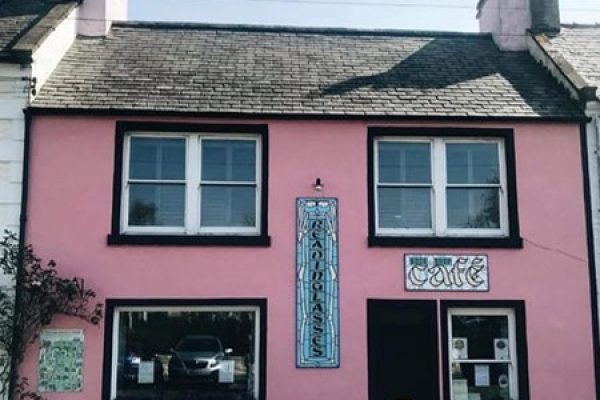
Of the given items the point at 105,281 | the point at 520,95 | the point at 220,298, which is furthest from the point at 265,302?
the point at 520,95

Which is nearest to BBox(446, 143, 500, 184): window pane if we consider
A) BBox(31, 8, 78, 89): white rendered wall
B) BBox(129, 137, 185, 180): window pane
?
BBox(129, 137, 185, 180): window pane

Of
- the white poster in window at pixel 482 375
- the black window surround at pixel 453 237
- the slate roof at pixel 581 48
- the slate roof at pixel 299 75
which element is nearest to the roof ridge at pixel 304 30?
the slate roof at pixel 299 75

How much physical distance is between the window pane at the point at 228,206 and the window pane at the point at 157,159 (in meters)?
0.58

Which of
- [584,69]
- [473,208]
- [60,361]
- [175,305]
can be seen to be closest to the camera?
[60,361]

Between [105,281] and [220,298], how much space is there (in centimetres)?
178

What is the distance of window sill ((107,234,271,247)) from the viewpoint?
1103 cm

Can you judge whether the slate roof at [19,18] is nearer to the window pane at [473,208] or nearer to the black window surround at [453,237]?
the black window surround at [453,237]

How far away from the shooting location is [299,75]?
13.2 metres

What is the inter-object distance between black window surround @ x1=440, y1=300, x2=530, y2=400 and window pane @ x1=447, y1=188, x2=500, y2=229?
129 cm

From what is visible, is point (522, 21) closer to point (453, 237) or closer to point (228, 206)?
point (453, 237)

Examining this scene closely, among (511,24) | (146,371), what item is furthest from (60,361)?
(511,24)

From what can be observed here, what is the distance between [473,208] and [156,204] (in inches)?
205

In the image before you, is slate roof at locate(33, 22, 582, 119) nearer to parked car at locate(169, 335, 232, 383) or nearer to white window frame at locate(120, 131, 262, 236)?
white window frame at locate(120, 131, 262, 236)

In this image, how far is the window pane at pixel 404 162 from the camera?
11.8 m
